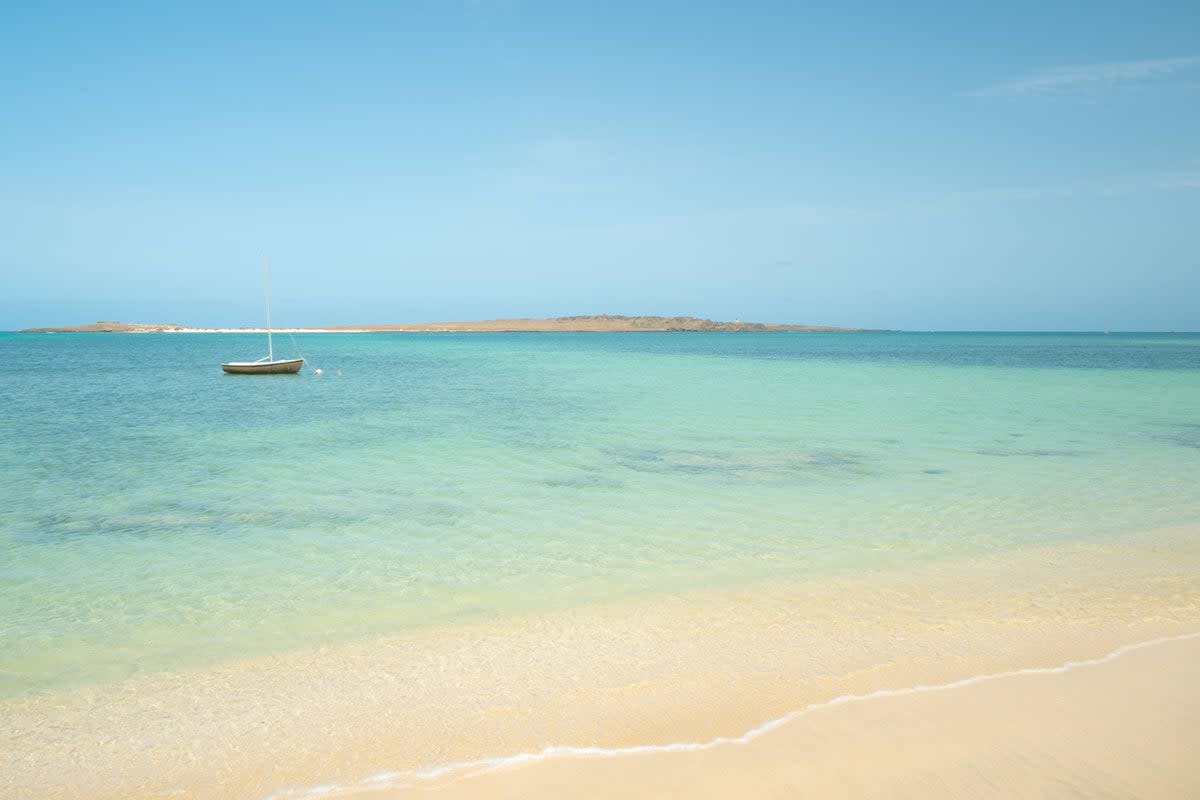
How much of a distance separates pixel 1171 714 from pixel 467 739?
3.73m

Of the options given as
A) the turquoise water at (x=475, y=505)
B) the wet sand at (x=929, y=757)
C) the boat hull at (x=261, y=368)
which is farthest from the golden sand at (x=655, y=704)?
the boat hull at (x=261, y=368)

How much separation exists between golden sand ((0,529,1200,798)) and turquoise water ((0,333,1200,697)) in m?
0.62

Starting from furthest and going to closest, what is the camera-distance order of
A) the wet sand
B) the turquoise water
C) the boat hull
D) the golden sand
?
the boat hull
the turquoise water
the golden sand
the wet sand

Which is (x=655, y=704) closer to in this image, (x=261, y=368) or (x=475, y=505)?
(x=475, y=505)

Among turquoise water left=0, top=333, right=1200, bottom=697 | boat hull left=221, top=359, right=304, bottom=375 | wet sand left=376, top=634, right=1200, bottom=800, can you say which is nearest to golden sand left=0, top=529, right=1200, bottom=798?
wet sand left=376, top=634, right=1200, bottom=800

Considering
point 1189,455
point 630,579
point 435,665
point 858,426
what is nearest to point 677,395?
point 858,426

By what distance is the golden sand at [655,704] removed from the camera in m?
3.65

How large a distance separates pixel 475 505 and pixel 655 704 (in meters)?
5.67

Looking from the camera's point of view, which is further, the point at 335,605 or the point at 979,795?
the point at 335,605

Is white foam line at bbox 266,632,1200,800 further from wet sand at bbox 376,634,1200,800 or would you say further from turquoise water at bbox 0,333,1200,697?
turquoise water at bbox 0,333,1200,697

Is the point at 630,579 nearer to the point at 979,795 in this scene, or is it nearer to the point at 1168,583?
the point at 979,795

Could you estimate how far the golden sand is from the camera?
3.65 m

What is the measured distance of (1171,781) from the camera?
349 cm

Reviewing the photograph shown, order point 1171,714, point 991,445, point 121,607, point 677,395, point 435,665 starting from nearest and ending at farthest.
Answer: point 1171,714 → point 435,665 → point 121,607 → point 991,445 → point 677,395
